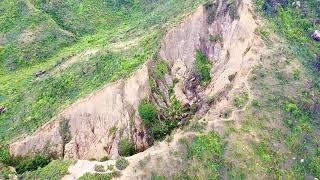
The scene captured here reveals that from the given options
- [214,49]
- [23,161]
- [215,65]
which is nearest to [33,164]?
[23,161]

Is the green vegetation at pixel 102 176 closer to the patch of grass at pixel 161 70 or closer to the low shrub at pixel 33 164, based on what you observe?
the low shrub at pixel 33 164

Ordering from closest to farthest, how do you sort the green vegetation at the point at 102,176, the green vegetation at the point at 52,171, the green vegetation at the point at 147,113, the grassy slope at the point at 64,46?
the green vegetation at the point at 102,176
the green vegetation at the point at 52,171
the green vegetation at the point at 147,113
the grassy slope at the point at 64,46

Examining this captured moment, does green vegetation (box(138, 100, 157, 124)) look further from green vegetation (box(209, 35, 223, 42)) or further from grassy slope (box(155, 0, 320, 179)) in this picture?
green vegetation (box(209, 35, 223, 42))

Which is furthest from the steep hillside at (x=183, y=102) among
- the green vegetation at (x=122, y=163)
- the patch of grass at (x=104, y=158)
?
the patch of grass at (x=104, y=158)

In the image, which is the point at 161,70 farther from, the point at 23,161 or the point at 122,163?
the point at 23,161

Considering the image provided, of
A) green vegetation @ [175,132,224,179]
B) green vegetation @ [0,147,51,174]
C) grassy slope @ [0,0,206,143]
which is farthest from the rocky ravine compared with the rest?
green vegetation @ [175,132,224,179]

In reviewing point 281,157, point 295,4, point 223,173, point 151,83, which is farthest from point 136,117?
point 295,4

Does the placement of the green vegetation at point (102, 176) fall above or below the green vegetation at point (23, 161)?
above
